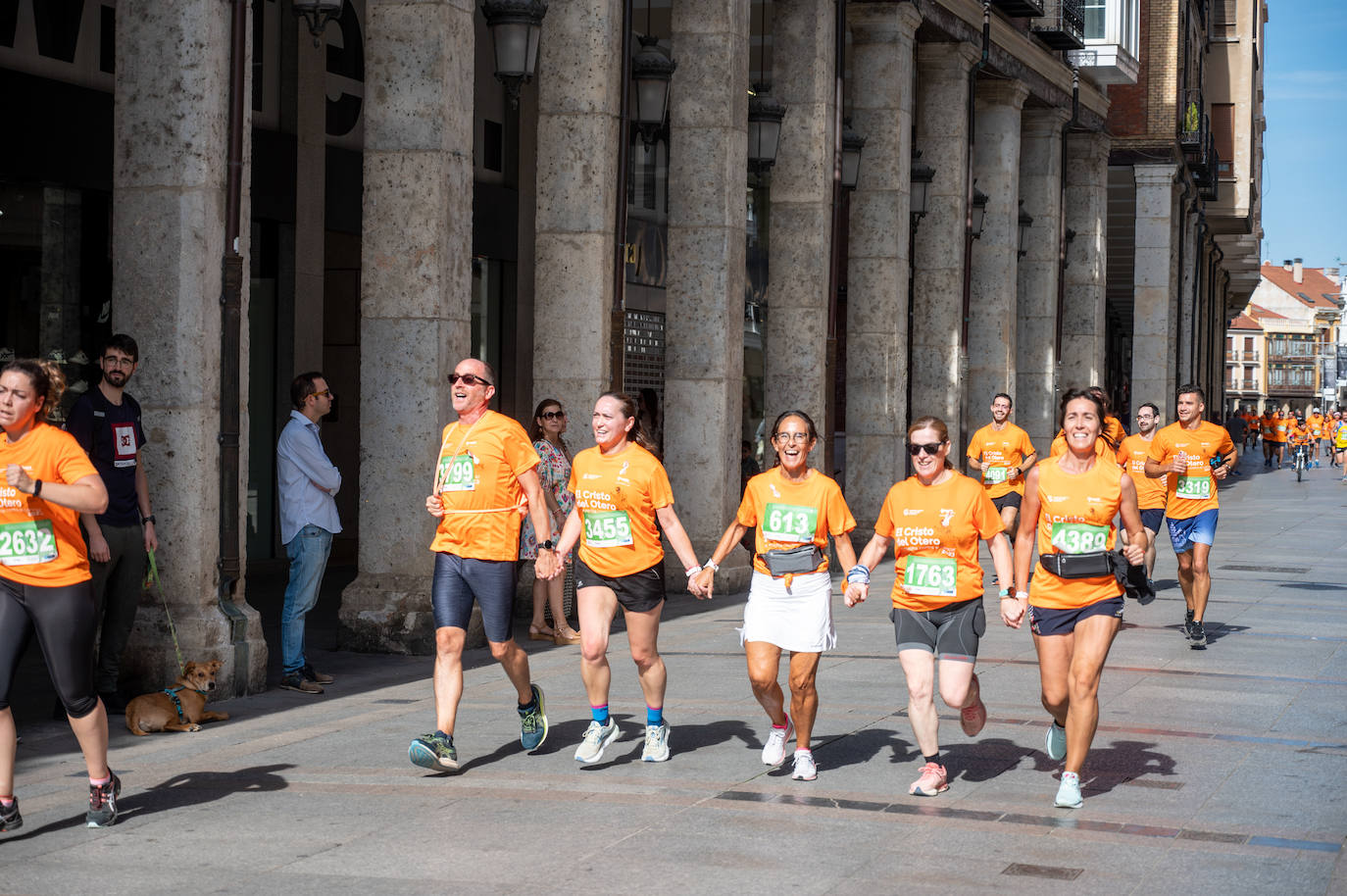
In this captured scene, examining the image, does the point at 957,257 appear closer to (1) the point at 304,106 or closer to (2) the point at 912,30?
(2) the point at 912,30

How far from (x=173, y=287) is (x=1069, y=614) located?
5.20 meters

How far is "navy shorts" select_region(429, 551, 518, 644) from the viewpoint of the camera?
8289 mm

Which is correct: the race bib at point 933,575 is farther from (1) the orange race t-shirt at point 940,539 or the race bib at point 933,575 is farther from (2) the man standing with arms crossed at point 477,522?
(2) the man standing with arms crossed at point 477,522

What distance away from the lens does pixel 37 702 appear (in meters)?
10.2

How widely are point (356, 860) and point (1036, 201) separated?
25.4m

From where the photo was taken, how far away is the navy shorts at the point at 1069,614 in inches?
305

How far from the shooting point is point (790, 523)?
816cm

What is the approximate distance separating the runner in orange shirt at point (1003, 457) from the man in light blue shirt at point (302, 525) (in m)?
7.55

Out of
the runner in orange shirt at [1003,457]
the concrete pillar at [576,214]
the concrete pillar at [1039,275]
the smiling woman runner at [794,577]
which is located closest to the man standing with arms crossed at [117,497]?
the smiling woman runner at [794,577]

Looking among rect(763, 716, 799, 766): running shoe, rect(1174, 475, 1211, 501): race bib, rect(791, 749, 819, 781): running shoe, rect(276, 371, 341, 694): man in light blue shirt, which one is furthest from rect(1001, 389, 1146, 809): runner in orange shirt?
rect(1174, 475, 1211, 501): race bib

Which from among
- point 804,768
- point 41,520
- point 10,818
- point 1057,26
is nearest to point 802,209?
point 1057,26

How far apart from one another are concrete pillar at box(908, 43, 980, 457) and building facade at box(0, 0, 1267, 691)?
5cm

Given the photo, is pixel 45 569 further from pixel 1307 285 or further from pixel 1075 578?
pixel 1307 285

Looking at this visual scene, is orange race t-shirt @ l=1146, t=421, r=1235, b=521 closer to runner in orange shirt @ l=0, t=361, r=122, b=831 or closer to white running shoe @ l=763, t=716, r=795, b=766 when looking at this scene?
white running shoe @ l=763, t=716, r=795, b=766
